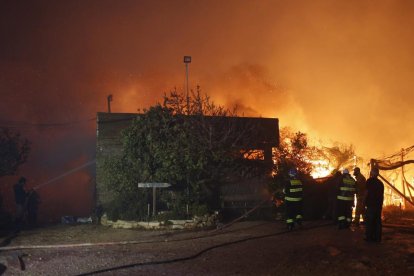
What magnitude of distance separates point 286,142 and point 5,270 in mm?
13560

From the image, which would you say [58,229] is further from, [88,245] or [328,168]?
[328,168]

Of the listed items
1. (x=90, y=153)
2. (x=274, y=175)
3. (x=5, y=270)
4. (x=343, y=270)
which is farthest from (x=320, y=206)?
(x=90, y=153)

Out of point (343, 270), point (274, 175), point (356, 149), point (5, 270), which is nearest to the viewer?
point (343, 270)

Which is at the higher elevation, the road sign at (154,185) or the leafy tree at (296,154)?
the leafy tree at (296,154)

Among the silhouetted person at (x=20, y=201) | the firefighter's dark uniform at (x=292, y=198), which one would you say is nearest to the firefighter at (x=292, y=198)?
the firefighter's dark uniform at (x=292, y=198)

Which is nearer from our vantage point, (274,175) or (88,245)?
(88,245)

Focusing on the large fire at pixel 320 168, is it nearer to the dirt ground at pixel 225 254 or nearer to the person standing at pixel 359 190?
the person standing at pixel 359 190

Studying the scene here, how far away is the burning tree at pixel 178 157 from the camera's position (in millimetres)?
15617

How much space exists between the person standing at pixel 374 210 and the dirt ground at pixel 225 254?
30cm

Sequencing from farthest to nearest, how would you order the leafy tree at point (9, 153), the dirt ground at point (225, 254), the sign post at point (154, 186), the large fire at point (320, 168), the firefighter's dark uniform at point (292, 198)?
the large fire at point (320, 168) → the leafy tree at point (9, 153) → the sign post at point (154, 186) → the firefighter's dark uniform at point (292, 198) → the dirt ground at point (225, 254)

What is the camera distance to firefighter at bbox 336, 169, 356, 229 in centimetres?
1230

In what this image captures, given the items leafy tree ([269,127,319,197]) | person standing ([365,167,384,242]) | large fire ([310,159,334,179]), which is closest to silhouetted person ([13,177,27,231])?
leafy tree ([269,127,319,197])

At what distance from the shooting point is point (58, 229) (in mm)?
15078

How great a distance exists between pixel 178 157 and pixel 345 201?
20.0 ft
